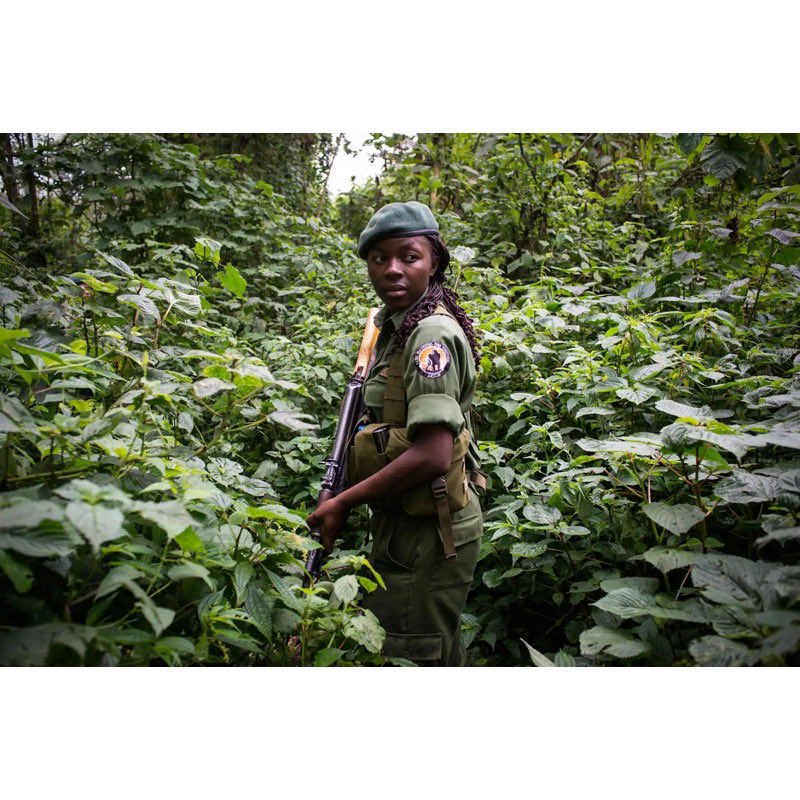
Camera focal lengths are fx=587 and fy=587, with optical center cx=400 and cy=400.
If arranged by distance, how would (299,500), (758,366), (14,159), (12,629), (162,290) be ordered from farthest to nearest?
(14,159)
(299,500)
(758,366)
(162,290)
(12,629)

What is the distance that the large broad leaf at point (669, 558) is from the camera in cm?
162

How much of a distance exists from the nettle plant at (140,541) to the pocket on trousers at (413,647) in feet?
1.14

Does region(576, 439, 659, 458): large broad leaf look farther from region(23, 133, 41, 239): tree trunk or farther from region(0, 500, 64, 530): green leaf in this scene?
region(23, 133, 41, 239): tree trunk

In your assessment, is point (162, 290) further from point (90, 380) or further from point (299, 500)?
point (299, 500)

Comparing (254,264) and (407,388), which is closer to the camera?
(407,388)

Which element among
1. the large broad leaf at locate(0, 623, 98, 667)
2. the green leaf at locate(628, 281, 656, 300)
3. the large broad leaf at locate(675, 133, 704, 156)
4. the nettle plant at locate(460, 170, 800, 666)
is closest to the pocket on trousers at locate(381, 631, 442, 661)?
the nettle plant at locate(460, 170, 800, 666)

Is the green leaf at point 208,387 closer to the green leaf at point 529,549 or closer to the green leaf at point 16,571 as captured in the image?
the green leaf at point 16,571

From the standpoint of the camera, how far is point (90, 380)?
6.36ft

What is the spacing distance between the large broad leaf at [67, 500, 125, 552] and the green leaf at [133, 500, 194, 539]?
2.3 inches

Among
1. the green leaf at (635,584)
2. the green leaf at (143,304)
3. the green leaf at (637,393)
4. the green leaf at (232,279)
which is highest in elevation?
the green leaf at (232,279)

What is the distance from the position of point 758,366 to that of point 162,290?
8.98 ft

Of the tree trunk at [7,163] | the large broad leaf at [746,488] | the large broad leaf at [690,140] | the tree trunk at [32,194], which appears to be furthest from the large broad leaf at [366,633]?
the tree trunk at [7,163]

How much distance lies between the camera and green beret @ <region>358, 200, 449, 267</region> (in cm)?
205

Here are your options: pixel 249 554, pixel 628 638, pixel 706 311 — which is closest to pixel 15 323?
pixel 249 554
